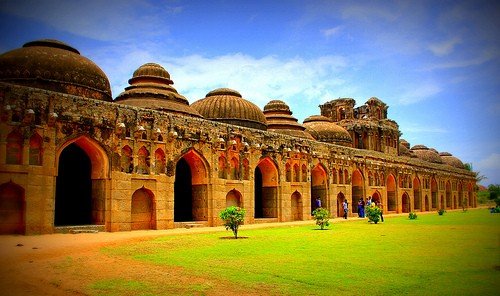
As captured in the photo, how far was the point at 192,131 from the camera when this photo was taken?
19047mm

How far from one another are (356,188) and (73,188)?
21165mm

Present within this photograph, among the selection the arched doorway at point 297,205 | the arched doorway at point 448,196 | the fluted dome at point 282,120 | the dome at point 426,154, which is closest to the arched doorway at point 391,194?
the fluted dome at point 282,120

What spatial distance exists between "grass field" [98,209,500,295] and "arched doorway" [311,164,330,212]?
1590 cm

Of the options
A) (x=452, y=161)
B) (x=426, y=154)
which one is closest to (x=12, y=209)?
(x=426, y=154)

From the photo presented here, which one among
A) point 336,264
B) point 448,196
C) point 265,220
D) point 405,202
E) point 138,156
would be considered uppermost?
point 138,156

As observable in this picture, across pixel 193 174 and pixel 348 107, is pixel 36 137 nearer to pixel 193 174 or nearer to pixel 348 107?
pixel 193 174

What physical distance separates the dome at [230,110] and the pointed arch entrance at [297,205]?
15.6 feet

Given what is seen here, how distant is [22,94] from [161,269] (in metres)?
9.48

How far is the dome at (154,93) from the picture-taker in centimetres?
2091

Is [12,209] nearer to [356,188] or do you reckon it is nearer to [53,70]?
[53,70]

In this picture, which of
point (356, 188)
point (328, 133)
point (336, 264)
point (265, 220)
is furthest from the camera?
point (328, 133)

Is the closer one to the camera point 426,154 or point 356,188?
point 356,188

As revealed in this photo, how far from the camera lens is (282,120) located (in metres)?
31.5

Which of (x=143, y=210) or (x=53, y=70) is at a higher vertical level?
(x=53, y=70)
